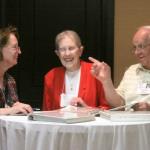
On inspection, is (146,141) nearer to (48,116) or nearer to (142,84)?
(48,116)

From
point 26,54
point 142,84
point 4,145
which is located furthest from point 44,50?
point 4,145

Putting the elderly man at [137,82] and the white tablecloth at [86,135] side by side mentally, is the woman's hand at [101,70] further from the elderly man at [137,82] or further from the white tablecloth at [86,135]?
the white tablecloth at [86,135]

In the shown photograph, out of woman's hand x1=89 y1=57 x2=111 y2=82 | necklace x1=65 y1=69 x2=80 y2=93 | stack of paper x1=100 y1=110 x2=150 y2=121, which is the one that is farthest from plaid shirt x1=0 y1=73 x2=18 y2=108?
stack of paper x1=100 y1=110 x2=150 y2=121

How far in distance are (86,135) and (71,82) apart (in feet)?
3.66

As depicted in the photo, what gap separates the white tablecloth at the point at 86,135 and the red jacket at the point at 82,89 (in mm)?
902

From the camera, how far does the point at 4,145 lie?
2.39 metres

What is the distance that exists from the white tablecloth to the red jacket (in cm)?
90

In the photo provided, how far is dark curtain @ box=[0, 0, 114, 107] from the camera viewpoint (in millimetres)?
4418

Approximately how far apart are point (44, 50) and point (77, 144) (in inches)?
94.6

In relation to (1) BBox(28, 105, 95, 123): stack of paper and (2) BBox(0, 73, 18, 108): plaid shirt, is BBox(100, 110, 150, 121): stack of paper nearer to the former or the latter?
(1) BBox(28, 105, 95, 123): stack of paper

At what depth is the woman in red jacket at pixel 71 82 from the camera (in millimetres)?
3174

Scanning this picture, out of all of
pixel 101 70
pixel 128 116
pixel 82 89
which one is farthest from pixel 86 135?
pixel 82 89

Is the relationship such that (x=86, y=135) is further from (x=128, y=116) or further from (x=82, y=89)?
(x=82, y=89)

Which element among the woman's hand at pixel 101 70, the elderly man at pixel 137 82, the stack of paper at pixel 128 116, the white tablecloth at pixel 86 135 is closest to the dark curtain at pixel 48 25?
the elderly man at pixel 137 82
